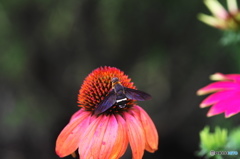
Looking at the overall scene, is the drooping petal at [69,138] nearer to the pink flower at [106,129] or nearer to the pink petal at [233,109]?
the pink flower at [106,129]

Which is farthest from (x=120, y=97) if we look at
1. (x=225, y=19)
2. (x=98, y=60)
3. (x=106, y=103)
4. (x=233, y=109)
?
(x=98, y=60)

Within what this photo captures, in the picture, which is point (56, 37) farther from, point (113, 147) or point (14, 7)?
point (113, 147)

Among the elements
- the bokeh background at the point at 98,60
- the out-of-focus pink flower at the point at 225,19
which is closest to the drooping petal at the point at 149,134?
the out-of-focus pink flower at the point at 225,19

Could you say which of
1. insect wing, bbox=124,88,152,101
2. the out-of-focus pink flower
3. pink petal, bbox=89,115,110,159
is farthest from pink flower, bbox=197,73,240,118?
the out-of-focus pink flower

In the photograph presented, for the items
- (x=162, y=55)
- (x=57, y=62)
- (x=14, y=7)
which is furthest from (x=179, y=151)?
(x=14, y=7)

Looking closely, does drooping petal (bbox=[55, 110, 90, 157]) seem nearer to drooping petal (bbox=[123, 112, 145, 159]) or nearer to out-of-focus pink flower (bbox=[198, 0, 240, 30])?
drooping petal (bbox=[123, 112, 145, 159])

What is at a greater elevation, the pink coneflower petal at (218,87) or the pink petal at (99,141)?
the pink coneflower petal at (218,87)
